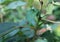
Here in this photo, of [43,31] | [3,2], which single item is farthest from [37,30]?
[3,2]

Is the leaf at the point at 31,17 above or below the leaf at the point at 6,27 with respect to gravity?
above

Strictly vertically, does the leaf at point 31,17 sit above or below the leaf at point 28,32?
above

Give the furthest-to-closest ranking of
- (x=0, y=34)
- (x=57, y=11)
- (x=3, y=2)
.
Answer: (x=57, y=11)
(x=3, y=2)
(x=0, y=34)

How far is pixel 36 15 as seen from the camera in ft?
2.94

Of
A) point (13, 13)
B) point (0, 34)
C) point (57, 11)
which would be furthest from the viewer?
point (57, 11)


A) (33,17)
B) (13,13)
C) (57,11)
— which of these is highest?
(33,17)

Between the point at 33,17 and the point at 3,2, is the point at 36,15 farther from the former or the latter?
the point at 3,2

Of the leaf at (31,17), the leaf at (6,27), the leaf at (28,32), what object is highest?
the leaf at (31,17)

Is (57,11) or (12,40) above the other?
(12,40)

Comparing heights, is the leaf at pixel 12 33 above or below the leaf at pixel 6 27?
below

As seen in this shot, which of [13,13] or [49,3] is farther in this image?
[13,13]

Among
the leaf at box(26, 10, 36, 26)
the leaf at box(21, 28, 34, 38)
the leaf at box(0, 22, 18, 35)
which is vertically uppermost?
the leaf at box(26, 10, 36, 26)

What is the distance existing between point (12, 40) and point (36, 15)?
0.16 meters

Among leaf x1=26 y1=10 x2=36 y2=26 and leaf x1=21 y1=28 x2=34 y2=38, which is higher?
leaf x1=26 y1=10 x2=36 y2=26
